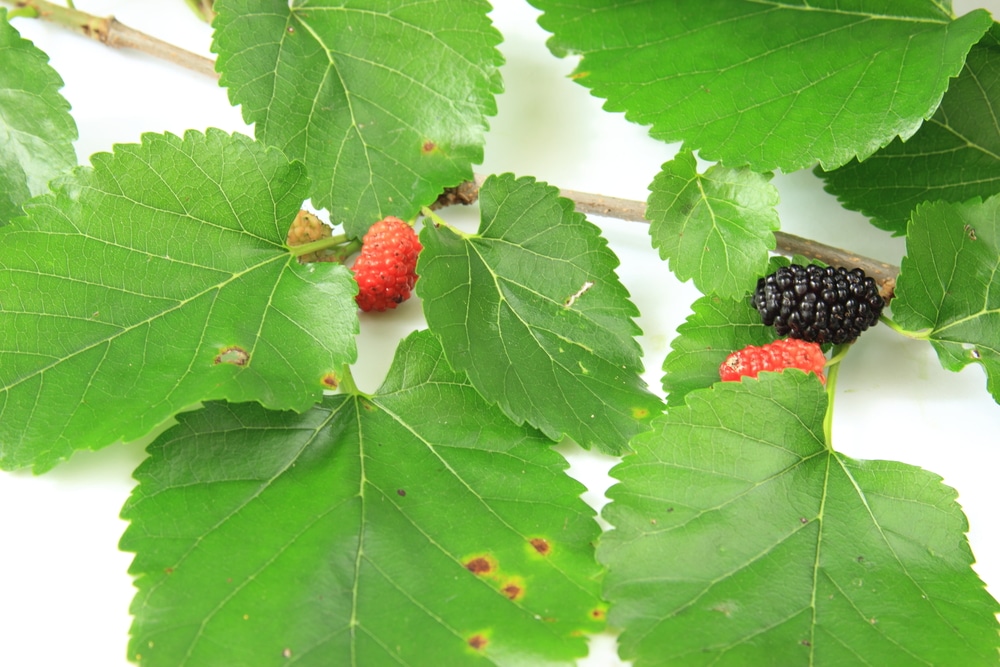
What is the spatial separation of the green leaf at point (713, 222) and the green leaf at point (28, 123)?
710mm

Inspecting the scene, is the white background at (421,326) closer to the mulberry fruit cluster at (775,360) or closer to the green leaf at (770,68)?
the mulberry fruit cluster at (775,360)

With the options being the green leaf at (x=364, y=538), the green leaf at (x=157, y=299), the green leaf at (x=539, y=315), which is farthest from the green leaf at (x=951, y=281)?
the green leaf at (x=157, y=299)

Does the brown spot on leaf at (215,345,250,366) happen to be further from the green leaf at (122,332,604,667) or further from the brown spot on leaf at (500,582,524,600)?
the brown spot on leaf at (500,582,524,600)

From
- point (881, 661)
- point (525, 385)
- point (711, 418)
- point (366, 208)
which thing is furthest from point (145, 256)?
point (881, 661)

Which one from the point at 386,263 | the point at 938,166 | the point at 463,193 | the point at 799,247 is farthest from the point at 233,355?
the point at 938,166

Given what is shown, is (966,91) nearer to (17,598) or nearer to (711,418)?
(711,418)

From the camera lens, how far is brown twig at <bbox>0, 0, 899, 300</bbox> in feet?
3.67

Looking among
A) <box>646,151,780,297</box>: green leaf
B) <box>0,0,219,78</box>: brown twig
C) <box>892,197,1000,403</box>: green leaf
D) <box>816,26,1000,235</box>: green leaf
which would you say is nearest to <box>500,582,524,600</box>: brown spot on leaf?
<box>646,151,780,297</box>: green leaf

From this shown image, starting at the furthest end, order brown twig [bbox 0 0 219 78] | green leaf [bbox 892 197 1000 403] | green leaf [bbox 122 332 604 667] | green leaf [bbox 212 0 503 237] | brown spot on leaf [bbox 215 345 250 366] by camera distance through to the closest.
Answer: brown twig [bbox 0 0 219 78]
green leaf [bbox 212 0 503 237]
green leaf [bbox 892 197 1000 403]
brown spot on leaf [bbox 215 345 250 366]
green leaf [bbox 122 332 604 667]


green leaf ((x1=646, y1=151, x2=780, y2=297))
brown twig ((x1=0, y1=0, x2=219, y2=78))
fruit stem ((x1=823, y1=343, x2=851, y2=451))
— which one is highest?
brown twig ((x1=0, y1=0, x2=219, y2=78))

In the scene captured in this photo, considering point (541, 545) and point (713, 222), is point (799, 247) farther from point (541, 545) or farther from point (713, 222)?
point (541, 545)

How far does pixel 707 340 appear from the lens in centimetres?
102

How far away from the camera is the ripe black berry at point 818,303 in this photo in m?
0.98

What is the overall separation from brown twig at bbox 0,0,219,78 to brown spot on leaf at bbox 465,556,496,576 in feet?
2.77
